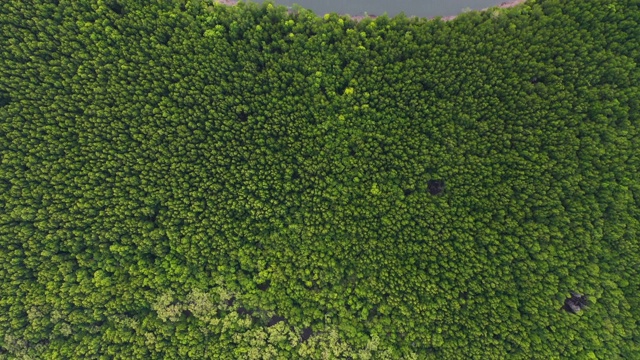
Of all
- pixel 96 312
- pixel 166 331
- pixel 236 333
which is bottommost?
pixel 96 312

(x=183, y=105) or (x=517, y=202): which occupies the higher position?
(x=517, y=202)

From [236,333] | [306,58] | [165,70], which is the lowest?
[236,333]

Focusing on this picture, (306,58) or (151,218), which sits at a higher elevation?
(306,58)

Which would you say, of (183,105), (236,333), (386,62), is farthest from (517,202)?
(183,105)

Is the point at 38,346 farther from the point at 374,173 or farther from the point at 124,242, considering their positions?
the point at 374,173

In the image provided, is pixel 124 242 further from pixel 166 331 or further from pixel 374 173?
pixel 374 173

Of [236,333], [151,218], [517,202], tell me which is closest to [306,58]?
[151,218]
